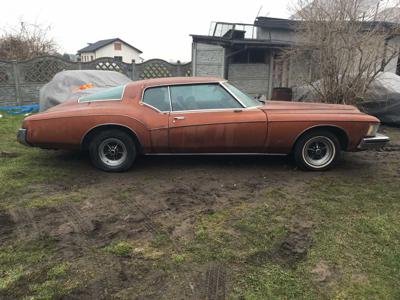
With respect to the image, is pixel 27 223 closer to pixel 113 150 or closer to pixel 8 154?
pixel 113 150

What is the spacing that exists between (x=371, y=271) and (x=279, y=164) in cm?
283

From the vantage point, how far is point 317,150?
4.91 m

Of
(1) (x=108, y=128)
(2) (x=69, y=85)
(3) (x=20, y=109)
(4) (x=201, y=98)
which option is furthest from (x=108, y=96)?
(3) (x=20, y=109)

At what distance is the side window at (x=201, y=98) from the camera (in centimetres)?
483

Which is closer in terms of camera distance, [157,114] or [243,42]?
[157,114]

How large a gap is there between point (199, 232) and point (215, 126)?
6.24 feet

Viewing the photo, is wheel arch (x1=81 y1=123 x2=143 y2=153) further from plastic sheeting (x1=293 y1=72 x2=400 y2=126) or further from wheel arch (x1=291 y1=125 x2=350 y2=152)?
plastic sheeting (x1=293 y1=72 x2=400 y2=126)

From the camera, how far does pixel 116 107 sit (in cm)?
480

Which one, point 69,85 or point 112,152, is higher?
point 69,85

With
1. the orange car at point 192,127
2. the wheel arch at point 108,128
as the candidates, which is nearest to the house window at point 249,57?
the orange car at point 192,127

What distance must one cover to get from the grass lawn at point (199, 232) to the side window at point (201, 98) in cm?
97

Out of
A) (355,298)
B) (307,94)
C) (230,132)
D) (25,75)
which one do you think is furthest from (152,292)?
(25,75)

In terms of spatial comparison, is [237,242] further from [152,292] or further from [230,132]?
[230,132]

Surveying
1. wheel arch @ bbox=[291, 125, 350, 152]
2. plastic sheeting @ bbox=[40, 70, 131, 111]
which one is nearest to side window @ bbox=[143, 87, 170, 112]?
wheel arch @ bbox=[291, 125, 350, 152]
